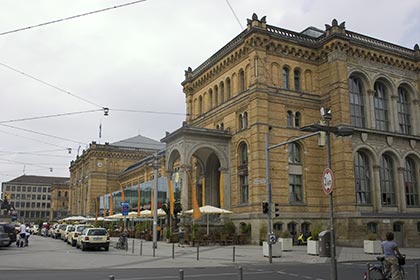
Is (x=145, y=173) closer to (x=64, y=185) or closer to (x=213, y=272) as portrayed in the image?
(x=213, y=272)

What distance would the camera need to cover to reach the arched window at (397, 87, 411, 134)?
39.3 m

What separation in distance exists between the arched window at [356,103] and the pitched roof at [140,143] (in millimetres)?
49638

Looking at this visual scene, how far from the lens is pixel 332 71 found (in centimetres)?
3591

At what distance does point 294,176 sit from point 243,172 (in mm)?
4099

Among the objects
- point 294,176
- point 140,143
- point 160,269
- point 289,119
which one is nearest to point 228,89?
point 289,119

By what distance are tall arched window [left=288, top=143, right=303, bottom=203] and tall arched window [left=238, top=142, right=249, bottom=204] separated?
11.6ft

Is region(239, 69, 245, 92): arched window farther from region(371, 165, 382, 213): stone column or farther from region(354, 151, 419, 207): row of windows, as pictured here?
region(371, 165, 382, 213): stone column

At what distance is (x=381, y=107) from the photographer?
3875 centimetres

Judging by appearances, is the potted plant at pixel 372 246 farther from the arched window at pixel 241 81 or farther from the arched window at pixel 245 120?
the arched window at pixel 241 81

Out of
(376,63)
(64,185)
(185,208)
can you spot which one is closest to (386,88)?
(376,63)

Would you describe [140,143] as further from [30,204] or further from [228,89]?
[30,204]

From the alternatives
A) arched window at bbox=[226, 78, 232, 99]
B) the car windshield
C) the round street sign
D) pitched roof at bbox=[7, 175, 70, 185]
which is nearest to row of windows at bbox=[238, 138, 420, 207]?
arched window at bbox=[226, 78, 232, 99]

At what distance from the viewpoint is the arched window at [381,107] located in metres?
38.1

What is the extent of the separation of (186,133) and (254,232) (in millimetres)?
9695
